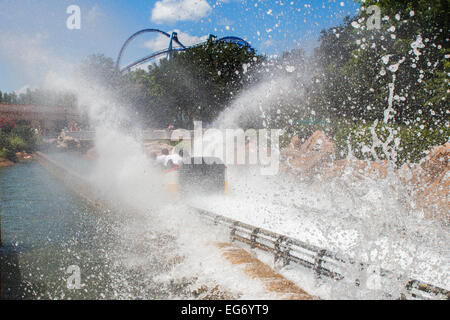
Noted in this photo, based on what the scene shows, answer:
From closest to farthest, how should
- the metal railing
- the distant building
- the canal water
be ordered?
the metal railing → the canal water → the distant building

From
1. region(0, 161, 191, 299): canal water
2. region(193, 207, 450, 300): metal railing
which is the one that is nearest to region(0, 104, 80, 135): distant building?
region(0, 161, 191, 299): canal water

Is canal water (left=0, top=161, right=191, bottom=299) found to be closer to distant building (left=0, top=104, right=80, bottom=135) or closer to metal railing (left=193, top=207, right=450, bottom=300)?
metal railing (left=193, top=207, right=450, bottom=300)

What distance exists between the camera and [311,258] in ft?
15.0

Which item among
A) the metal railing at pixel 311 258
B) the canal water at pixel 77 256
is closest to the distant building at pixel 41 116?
the canal water at pixel 77 256

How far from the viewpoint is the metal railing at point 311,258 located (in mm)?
3498

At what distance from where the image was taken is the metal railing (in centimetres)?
350

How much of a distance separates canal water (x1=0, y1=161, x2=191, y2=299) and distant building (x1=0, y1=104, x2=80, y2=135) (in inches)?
550

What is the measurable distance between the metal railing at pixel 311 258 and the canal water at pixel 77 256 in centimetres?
137

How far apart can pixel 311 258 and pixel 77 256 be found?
402 cm

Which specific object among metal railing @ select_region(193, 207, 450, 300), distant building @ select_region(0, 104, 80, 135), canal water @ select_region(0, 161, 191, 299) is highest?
distant building @ select_region(0, 104, 80, 135)

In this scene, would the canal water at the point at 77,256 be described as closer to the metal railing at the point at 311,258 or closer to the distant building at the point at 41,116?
the metal railing at the point at 311,258

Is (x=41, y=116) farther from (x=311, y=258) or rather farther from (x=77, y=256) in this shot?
(x=311, y=258)
